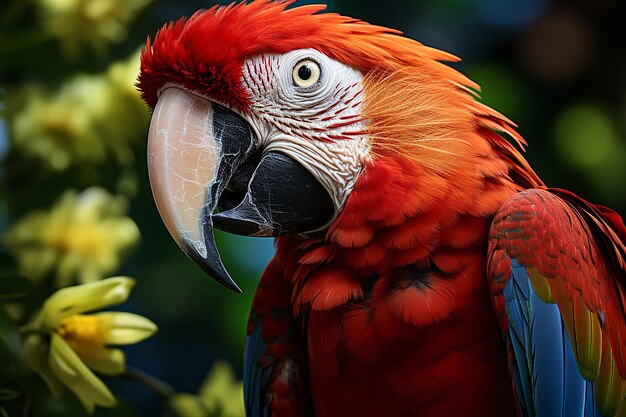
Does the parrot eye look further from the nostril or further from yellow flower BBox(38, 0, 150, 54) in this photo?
yellow flower BBox(38, 0, 150, 54)

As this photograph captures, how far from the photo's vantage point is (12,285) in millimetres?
1135

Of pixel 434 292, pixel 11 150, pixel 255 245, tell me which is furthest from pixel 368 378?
pixel 255 245

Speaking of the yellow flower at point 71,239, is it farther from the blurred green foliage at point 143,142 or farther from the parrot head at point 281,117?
the parrot head at point 281,117

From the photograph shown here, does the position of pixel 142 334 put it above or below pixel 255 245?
above

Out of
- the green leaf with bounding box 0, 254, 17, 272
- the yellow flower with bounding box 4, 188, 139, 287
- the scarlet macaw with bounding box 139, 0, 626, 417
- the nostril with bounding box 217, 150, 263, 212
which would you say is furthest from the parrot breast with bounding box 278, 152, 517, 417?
the green leaf with bounding box 0, 254, 17, 272

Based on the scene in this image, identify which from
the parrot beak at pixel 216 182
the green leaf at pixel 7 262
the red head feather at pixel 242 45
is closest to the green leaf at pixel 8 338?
the green leaf at pixel 7 262

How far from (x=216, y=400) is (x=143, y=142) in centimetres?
50

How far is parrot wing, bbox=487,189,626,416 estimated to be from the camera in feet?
4.07

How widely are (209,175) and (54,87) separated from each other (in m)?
0.43

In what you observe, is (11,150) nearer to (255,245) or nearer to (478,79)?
(255,245)

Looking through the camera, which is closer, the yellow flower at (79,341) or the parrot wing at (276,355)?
the yellow flower at (79,341)

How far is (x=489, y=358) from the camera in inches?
50.9

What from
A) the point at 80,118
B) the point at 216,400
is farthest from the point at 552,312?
the point at 80,118

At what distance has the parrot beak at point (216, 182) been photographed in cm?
123
